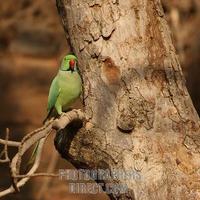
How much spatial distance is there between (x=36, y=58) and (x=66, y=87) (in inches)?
229

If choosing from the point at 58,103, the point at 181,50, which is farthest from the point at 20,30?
the point at 58,103

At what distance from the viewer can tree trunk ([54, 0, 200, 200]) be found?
2.29m

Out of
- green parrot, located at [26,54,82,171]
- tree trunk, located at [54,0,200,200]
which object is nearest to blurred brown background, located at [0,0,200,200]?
green parrot, located at [26,54,82,171]

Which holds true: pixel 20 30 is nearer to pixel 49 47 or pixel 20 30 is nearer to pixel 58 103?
pixel 49 47

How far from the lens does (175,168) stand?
2.30 metres

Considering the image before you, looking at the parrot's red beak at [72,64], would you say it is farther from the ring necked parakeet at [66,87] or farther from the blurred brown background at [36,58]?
the blurred brown background at [36,58]

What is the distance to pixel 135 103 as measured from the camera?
2311 mm

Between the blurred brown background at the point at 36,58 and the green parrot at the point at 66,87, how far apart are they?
3.09 metres


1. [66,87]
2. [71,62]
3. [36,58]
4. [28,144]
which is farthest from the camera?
[36,58]

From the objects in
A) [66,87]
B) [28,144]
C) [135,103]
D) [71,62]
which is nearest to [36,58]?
[66,87]

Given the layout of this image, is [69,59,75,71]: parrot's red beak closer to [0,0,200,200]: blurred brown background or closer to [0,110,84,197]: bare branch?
[0,110,84,197]: bare branch

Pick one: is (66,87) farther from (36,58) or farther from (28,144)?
(36,58)

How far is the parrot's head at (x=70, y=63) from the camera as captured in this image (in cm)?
247

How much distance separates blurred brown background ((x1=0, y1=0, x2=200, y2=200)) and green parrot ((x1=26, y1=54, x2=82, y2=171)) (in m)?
3.09
